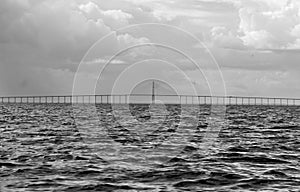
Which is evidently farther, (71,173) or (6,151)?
(6,151)

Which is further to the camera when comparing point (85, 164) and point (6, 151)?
point (6, 151)

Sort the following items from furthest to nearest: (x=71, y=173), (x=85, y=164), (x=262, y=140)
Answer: (x=262, y=140)
(x=85, y=164)
(x=71, y=173)

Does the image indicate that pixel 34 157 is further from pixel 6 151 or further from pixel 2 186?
pixel 2 186

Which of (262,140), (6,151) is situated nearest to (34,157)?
(6,151)

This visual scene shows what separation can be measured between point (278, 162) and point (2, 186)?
19.4m

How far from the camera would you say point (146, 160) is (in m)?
37.9

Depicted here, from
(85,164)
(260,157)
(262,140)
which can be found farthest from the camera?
(262,140)

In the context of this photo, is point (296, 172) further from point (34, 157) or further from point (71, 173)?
point (34, 157)

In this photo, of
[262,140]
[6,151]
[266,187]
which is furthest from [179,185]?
[262,140]

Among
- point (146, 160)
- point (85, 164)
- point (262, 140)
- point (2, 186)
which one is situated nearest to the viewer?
point (2, 186)

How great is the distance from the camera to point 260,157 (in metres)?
41.1

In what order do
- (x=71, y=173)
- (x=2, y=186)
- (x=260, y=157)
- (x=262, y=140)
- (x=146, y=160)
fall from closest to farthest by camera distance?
(x=2, y=186) → (x=71, y=173) → (x=146, y=160) → (x=260, y=157) → (x=262, y=140)

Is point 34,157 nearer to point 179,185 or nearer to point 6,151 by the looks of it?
point 6,151

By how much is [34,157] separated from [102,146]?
31.7ft
